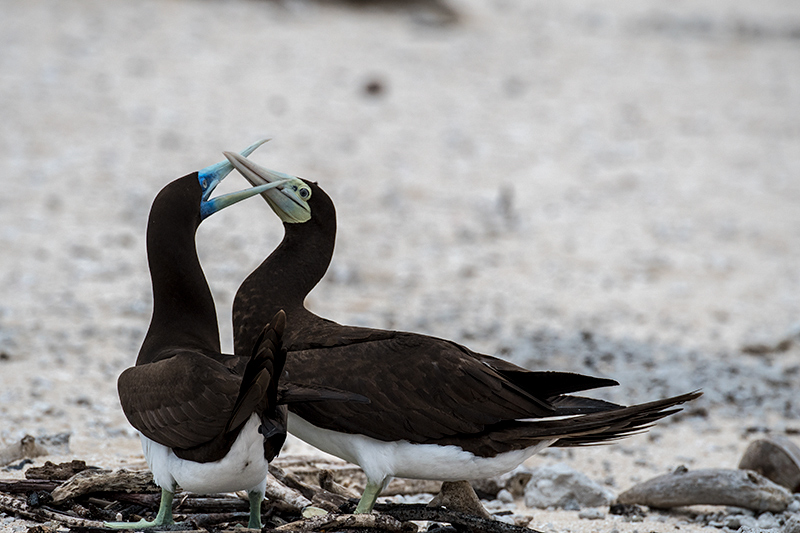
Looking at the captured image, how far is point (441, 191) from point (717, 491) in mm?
7747

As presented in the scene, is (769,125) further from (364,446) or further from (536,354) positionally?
(364,446)

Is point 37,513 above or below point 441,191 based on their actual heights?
below

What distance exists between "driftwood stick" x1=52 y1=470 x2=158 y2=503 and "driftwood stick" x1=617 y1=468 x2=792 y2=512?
8.78ft

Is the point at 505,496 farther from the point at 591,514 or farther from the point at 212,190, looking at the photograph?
the point at 212,190

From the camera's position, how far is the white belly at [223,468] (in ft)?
12.8

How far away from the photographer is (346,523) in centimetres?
410

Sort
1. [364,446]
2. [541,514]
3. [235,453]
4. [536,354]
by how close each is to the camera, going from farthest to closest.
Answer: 1. [536,354]
2. [541,514]
3. [364,446]
4. [235,453]

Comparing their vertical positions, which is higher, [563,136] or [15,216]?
[563,136]

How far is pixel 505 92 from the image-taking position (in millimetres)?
16312

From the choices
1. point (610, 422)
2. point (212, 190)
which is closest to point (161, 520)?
point (212, 190)

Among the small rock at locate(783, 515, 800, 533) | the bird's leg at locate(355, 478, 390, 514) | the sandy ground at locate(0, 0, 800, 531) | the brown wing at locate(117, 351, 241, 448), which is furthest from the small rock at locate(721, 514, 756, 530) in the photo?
the brown wing at locate(117, 351, 241, 448)

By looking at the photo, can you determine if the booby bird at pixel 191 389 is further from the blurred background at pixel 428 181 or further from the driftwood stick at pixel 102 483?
the blurred background at pixel 428 181

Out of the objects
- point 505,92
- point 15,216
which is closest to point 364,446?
point 15,216

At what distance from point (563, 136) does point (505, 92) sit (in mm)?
1882
